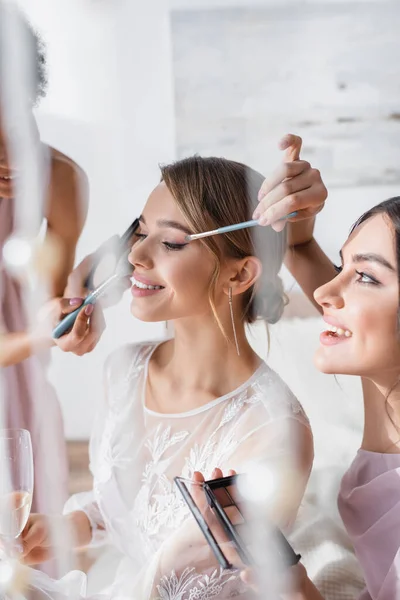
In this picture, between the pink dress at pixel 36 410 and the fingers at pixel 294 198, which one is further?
the pink dress at pixel 36 410

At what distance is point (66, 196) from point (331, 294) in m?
0.28

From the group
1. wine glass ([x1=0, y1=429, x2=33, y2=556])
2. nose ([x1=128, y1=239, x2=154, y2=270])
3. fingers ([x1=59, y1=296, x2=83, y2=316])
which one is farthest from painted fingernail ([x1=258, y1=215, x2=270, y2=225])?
wine glass ([x1=0, y1=429, x2=33, y2=556])

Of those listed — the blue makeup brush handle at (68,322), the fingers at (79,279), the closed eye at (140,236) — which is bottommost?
the blue makeup brush handle at (68,322)

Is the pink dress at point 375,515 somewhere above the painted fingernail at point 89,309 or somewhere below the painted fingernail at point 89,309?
below

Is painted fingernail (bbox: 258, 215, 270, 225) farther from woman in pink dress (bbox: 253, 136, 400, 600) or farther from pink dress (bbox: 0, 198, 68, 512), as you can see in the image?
pink dress (bbox: 0, 198, 68, 512)

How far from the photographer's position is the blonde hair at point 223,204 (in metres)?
0.62

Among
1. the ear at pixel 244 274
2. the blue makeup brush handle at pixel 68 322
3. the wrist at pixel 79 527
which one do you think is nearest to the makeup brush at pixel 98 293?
the blue makeup brush handle at pixel 68 322

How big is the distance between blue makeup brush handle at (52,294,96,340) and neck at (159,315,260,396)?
90 mm

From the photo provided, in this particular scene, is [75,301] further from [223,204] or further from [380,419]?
[380,419]

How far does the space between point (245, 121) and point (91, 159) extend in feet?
0.51

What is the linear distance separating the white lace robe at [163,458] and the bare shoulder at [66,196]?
5.7 inches

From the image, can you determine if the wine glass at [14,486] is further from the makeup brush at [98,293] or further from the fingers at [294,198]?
the fingers at [294,198]

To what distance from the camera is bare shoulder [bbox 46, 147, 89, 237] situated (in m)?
0.68

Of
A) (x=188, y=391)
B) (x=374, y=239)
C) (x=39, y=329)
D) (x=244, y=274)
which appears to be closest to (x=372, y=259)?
(x=374, y=239)
